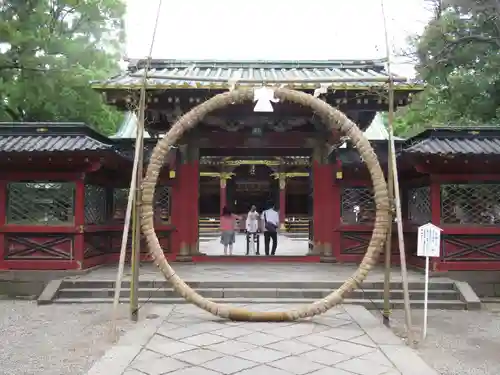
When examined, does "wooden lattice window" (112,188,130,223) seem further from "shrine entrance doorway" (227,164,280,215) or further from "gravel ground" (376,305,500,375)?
"shrine entrance doorway" (227,164,280,215)

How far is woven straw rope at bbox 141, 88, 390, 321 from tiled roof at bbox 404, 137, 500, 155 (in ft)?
8.86

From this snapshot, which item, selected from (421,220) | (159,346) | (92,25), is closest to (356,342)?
(159,346)

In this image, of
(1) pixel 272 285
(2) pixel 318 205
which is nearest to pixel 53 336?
(1) pixel 272 285

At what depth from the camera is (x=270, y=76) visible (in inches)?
450

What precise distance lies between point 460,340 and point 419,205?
14.8 feet

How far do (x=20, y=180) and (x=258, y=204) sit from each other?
19715 mm

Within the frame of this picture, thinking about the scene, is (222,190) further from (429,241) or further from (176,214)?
(429,241)

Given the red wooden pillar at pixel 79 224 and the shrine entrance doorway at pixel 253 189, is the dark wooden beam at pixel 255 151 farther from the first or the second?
the shrine entrance doorway at pixel 253 189

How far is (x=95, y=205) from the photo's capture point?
10.3 m

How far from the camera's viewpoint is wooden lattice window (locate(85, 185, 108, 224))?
9.77 meters

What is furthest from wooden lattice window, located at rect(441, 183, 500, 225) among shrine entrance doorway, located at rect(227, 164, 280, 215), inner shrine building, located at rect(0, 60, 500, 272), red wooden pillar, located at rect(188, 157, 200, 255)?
shrine entrance doorway, located at rect(227, 164, 280, 215)

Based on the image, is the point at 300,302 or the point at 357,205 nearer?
the point at 300,302

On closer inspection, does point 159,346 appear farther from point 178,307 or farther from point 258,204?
point 258,204

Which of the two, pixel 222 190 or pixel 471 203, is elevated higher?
pixel 222 190
